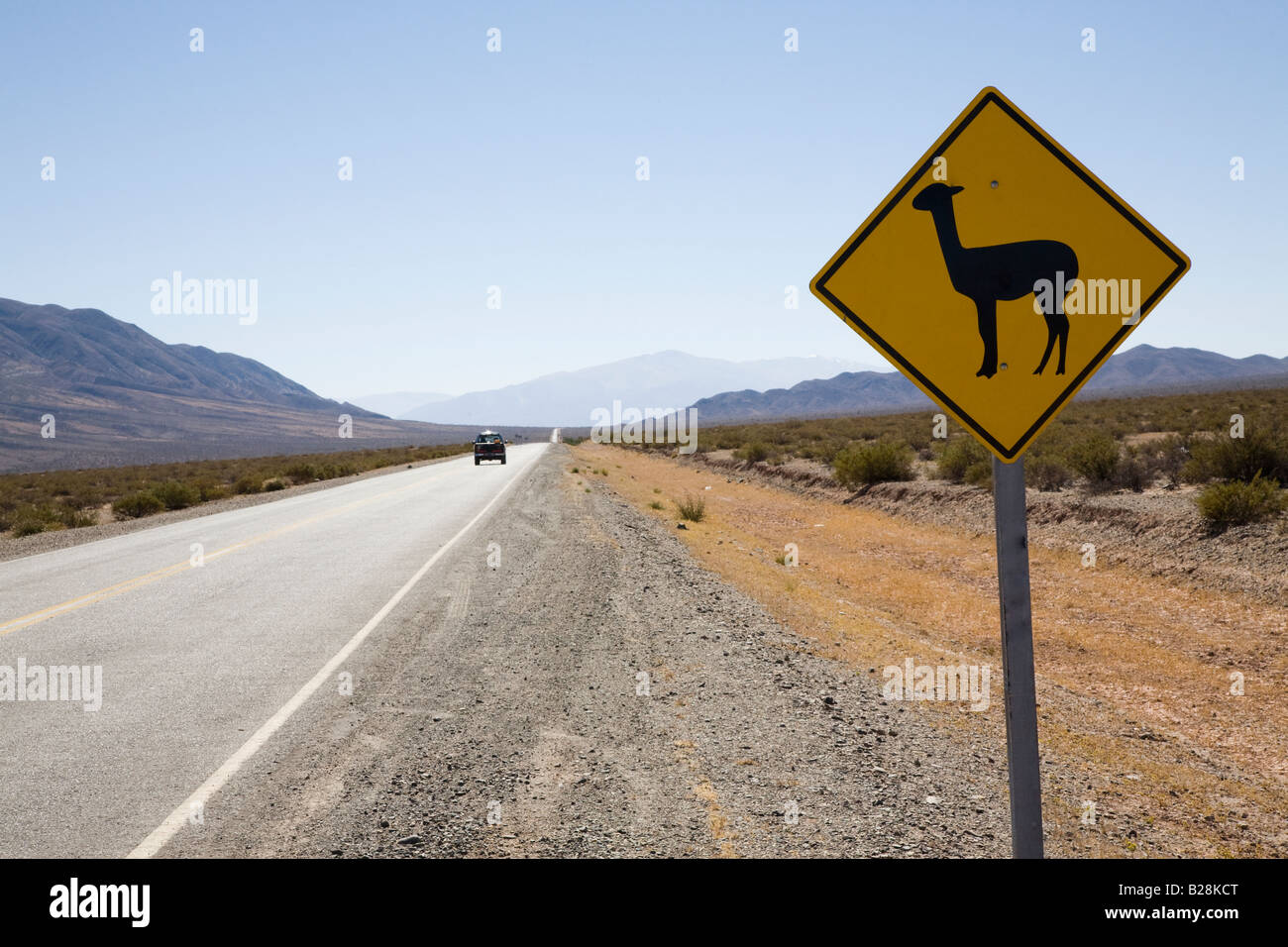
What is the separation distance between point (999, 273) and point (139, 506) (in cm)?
2993

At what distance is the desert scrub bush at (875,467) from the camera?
2414 centimetres

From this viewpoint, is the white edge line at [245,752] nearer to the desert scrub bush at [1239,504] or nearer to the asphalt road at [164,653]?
the asphalt road at [164,653]

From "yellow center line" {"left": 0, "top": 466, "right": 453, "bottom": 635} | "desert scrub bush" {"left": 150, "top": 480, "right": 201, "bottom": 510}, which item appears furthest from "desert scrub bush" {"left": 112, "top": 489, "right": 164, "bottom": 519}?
"yellow center line" {"left": 0, "top": 466, "right": 453, "bottom": 635}

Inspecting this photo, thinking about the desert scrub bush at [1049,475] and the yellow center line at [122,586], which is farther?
the desert scrub bush at [1049,475]

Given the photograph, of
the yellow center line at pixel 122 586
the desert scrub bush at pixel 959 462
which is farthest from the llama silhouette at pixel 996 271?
the desert scrub bush at pixel 959 462

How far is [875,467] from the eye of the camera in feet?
80.0

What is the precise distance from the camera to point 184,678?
266 inches

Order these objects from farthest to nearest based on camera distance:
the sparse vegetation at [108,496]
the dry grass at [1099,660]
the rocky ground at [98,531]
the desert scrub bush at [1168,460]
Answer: the sparse vegetation at [108,496], the desert scrub bush at [1168,460], the rocky ground at [98,531], the dry grass at [1099,660]

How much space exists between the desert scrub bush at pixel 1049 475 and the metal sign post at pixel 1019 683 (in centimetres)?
1822

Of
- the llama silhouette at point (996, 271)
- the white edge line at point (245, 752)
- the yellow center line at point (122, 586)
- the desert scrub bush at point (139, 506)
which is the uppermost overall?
the llama silhouette at point (996, 271)

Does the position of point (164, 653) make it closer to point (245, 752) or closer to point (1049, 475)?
point (245, 752)

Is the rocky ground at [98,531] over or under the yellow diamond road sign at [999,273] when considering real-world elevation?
under

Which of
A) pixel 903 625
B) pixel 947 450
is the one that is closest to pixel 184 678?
pixel 903 625
